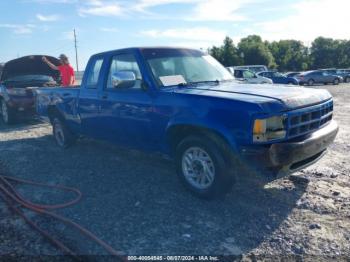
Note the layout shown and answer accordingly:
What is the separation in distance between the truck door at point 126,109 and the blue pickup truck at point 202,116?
1cm

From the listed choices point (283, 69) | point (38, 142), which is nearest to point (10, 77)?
point (38, 142)

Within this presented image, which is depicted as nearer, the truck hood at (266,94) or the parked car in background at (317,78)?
the truck hood at (266,94)

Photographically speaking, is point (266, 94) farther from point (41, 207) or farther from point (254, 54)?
point (254, 54)

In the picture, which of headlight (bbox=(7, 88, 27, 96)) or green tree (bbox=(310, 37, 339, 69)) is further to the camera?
green tree (bbox=(310, 37, 339, 69))

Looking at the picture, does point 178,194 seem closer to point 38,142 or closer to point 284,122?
point 284,122

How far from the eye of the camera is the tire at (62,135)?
7252 millimetres

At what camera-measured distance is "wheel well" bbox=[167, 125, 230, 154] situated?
4.06 metres

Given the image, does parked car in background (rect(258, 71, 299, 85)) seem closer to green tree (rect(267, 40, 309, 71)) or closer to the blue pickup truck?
the blue pickup truck

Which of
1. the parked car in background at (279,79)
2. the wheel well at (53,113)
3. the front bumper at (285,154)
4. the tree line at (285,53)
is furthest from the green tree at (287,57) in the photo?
the front bumper at (285,154)

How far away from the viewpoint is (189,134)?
4465mm

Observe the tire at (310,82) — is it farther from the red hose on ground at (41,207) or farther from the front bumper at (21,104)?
the red hose on ground at (41,207)

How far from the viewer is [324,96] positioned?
4.52 m

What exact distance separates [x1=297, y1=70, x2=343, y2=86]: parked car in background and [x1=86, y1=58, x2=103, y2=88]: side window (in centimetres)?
2923

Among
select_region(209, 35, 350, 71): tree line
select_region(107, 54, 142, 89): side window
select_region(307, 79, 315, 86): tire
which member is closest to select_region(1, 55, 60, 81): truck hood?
select_region(107, 54, 142, 89): side window
